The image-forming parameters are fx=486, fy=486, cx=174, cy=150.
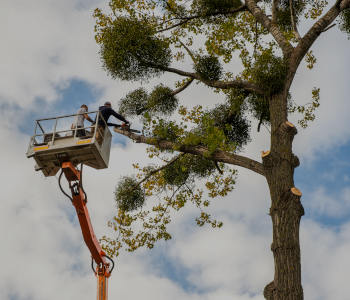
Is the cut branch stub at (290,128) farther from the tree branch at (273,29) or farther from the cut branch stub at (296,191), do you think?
the tree branch at (273,29)

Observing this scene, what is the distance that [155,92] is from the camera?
13422mm

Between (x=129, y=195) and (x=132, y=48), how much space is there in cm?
395

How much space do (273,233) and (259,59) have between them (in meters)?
4.35

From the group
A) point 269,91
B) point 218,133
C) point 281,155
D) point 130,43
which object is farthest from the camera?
point 130,43

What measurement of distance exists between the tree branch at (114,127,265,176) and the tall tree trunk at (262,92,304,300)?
37 centimetres

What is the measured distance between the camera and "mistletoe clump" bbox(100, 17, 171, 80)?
1222cm

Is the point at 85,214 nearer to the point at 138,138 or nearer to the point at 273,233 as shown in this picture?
the point at 138,138

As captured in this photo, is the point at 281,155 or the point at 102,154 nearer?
the point at 281,155

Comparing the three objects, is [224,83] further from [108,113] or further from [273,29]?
[108,113]

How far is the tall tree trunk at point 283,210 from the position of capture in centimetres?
747

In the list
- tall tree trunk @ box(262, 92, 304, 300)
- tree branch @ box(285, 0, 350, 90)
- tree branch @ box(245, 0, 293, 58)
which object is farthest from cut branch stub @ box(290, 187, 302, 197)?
tree branch @ box(245, 0, 293, 58)

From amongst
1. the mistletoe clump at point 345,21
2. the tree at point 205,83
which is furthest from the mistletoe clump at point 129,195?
the mistletoe clump at point 345,21

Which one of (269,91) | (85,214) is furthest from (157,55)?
(85,214)

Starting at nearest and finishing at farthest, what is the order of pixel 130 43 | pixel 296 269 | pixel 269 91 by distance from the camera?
1. pixel 296 269
2. pixel 269 91
3. pixel 130 43
